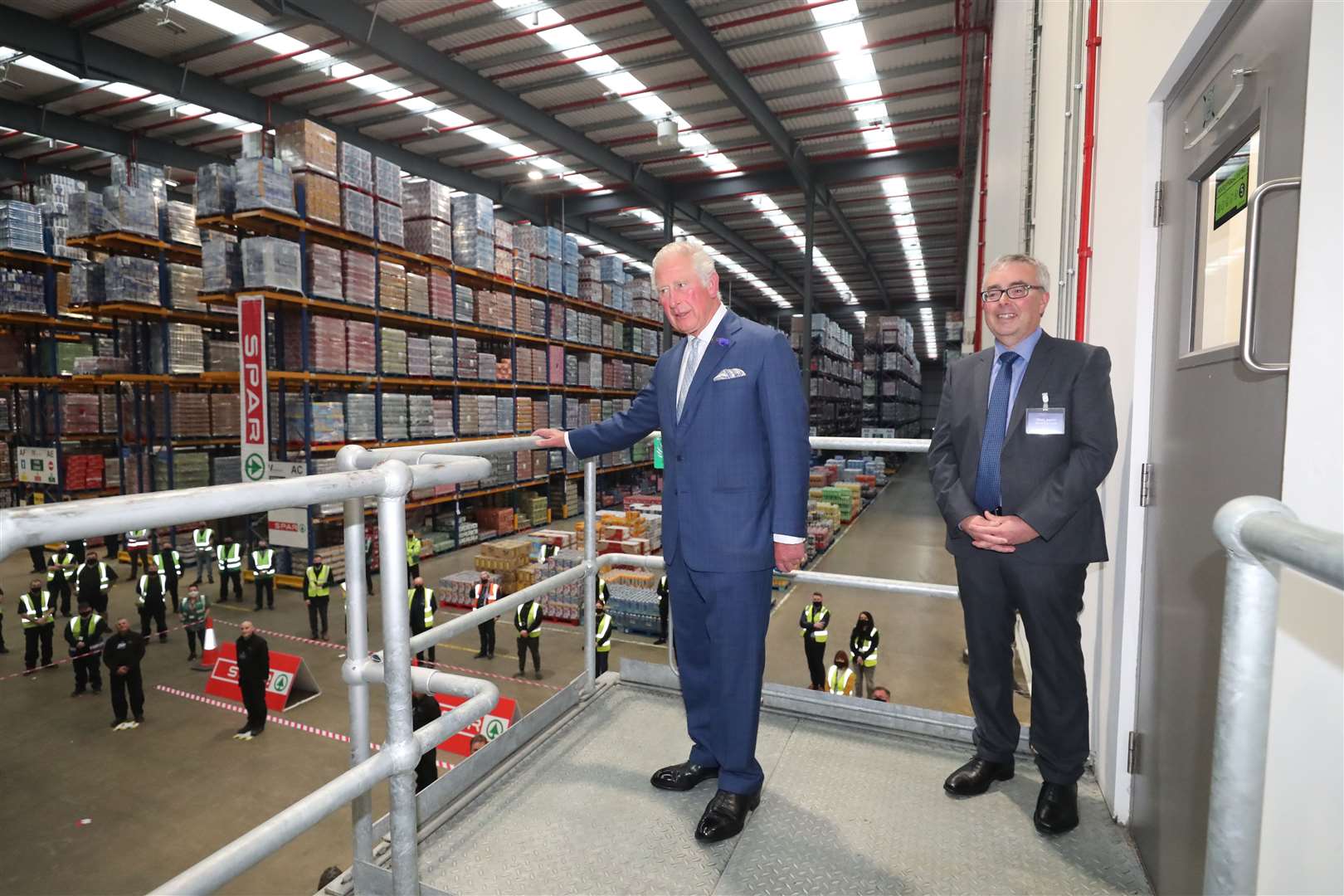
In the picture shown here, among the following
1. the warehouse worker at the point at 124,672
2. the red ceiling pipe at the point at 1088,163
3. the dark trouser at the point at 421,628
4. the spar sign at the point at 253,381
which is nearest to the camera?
the red ceiling pipe at the point at 1088,163

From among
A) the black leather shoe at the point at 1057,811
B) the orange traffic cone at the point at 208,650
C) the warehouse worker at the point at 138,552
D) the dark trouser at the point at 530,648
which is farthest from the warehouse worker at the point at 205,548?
the black leather shoe at the point at 1057,811

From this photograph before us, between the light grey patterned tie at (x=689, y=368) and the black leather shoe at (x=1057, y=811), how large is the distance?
1621mm

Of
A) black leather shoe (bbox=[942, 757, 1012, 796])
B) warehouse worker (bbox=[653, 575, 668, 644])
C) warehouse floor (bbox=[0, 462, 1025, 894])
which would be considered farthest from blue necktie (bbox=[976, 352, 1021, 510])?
warehouse worker (bbox=[653, 575, 668, 644])

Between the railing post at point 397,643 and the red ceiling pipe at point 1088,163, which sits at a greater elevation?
the red ceiling pipe at point 1088,163

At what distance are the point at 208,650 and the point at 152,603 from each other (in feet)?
3.21

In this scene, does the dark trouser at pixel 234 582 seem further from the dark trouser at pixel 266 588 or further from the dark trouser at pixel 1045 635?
the dark trouser at pixel 1045 635

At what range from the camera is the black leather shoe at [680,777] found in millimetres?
2316

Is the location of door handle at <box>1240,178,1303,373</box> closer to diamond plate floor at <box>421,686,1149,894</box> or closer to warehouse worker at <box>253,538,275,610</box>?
diamond plate floor at <box>421,686,1149,894</box>

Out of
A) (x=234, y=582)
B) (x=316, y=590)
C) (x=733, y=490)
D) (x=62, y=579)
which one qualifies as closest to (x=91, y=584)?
(x=62, y=579)

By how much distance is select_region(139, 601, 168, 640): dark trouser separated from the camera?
7.99 metres

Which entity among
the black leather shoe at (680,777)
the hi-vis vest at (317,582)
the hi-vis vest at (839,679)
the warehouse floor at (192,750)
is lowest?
the warehouse floor at (192,750)

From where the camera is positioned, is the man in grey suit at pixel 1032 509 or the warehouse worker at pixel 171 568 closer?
the man in grey suit at pixel 1032 509

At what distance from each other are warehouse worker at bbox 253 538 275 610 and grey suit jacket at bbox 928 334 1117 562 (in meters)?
9.41

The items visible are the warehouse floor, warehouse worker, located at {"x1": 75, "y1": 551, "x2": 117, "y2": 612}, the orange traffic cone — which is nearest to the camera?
the warehouse floor
